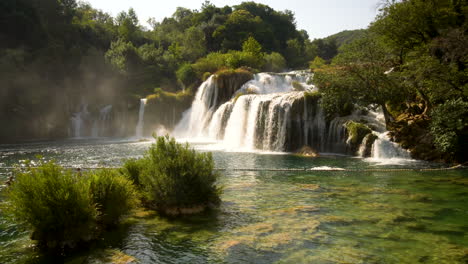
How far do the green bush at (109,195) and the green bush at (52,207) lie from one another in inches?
32.9

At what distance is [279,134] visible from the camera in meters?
25.9

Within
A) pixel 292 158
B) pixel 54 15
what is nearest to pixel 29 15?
pixel 54 15

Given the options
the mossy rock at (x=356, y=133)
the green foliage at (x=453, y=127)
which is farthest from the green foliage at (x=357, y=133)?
the green foliage at (x=453, y=127)

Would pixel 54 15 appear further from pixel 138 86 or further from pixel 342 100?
pixel 342 100

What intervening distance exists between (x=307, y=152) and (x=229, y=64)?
28002 mm

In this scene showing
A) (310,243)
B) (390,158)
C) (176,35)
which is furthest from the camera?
(176,35)

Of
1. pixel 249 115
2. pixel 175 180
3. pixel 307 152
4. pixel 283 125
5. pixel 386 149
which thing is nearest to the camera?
pixel 175 180

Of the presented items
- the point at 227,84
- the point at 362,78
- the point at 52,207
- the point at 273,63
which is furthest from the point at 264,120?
the point at 273,63

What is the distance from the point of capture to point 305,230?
803 centimetres

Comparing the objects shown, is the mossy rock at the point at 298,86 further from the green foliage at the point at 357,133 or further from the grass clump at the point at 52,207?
the grass clump at the point at 52,207

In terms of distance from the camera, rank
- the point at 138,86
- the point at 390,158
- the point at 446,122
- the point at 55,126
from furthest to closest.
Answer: the point at 138,86 < the point at 55,126 < the point at 390,158 < the point at 446,122

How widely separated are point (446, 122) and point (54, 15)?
53.3m

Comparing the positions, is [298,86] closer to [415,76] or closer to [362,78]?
[362,78]

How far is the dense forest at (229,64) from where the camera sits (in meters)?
19.6
